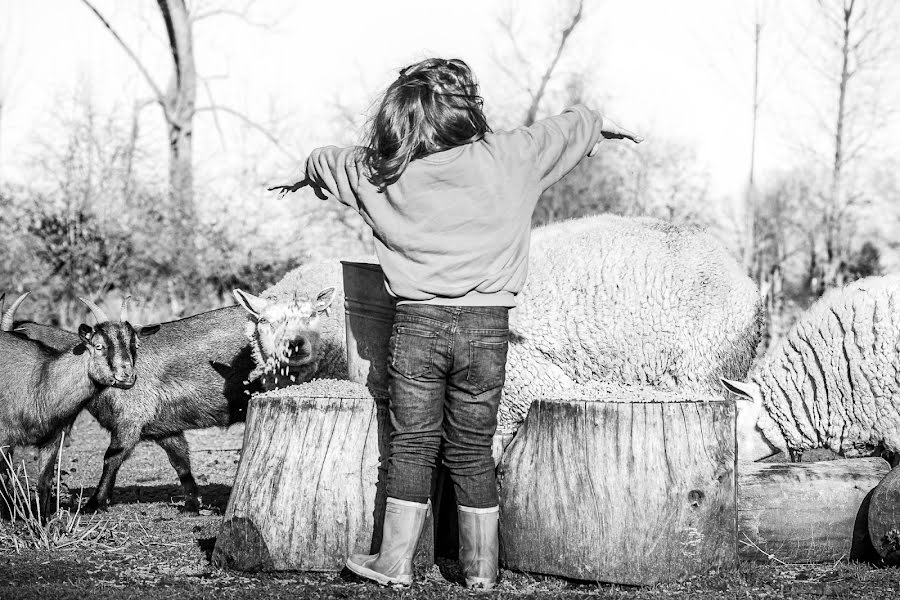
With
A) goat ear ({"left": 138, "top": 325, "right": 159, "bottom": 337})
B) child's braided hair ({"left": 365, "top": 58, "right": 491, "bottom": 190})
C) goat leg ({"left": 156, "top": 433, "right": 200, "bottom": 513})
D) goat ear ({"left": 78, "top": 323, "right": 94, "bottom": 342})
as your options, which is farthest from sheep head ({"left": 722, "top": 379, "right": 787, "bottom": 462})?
goat ear ({"left": 78, "top": 323, "right": 94, "bottom": 342})

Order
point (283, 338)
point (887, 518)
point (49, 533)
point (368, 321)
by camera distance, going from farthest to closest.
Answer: point (283, 338) < point (49, 533) < point (368, 321) < point (887, 518)

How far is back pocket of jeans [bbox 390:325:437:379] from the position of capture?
3.87 meters

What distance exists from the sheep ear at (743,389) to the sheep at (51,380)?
427 cm

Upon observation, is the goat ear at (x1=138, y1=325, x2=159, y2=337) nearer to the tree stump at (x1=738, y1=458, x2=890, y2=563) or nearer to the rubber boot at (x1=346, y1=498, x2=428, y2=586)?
the rubber boot at (x1=346, y1=498, x2=428, y2=586)

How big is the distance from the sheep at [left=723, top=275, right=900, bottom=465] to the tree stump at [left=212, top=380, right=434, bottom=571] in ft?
10.4

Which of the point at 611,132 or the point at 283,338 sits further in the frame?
the point at 283,338

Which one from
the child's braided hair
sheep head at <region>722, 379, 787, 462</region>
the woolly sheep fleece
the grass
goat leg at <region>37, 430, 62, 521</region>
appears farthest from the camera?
sheep head at <region>722, 379, 787, 462</region>

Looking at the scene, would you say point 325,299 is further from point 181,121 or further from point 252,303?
point 181,121

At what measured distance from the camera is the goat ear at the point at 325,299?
24.8 feet

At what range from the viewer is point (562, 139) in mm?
4078

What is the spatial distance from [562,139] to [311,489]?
1969 millimetres

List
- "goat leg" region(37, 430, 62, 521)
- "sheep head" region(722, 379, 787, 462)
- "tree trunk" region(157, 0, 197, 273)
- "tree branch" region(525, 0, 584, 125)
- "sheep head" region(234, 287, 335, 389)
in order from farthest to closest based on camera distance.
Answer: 1. "tree branch" region(525, 0, 584, 125)
2. "tree trunk" region(157, 0, 197, 273)
3. "sheep head" region(234, 287, 335, 389)
4. "sheep head" region(722, 379, 787, 462)
5. "goat leg" region(37, 430, 62, 521)

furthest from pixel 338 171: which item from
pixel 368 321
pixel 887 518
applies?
pixel 887 518

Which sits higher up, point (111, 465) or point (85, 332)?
point (85, 332)
